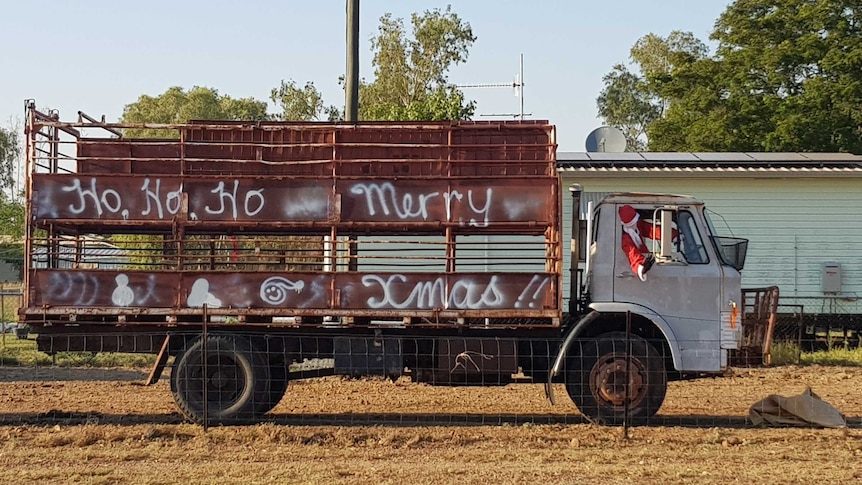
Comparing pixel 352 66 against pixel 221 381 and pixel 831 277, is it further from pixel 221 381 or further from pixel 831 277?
pixel 831 277

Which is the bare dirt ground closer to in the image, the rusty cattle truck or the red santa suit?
the rusty cattle truck

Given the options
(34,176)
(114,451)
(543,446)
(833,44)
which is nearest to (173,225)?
(34,176)

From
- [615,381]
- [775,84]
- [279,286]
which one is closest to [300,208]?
[279,286]

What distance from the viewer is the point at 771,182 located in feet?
65.3

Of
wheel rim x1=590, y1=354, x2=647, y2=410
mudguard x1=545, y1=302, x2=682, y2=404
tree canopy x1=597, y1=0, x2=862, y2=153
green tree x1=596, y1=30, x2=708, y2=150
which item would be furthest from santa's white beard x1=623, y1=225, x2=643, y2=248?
green tree x1=596, y1=30, x2=708, y2=150

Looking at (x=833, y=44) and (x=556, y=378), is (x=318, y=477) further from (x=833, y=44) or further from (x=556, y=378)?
(x=833, y=44)

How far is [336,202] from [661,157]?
38.2 feet

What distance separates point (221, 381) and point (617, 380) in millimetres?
4341

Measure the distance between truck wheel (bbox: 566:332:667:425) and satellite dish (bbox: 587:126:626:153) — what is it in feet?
37.1

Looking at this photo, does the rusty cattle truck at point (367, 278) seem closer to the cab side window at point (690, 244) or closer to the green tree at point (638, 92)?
the cab side window at point (690, 244)

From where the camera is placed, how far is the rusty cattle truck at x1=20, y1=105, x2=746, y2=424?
35.4 feet

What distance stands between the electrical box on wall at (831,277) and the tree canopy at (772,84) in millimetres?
15497

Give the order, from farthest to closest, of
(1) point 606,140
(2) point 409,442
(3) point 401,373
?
(1) point 606,140
(3) point 401,373
(2) point 409,442

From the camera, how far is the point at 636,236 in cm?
1091
